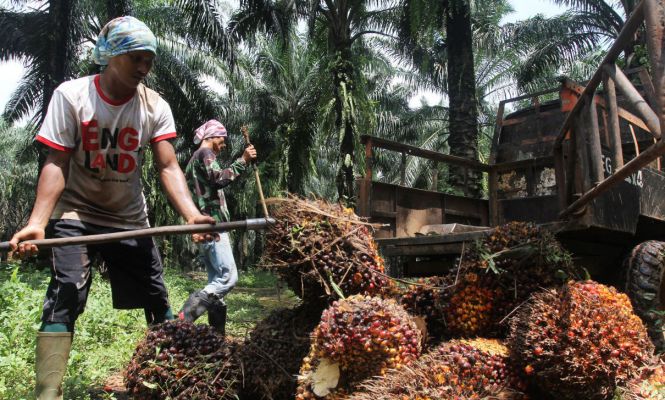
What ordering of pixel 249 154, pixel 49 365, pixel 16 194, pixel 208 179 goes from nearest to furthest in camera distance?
pixel 49 365 < pixel 249 154 < pixel 208 179 < pixel 16 194

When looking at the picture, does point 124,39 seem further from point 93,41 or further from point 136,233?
point 93,41

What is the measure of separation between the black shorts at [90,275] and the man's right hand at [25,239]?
20 cm

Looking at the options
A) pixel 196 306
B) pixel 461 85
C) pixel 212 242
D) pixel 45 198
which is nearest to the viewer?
pixel 45 198

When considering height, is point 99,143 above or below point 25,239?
above

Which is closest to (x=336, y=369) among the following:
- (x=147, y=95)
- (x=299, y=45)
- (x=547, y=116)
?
(x=147, y=95)

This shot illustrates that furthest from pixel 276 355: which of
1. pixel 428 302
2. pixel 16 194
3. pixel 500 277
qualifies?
pixel 16 194

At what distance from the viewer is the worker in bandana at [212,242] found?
486cm

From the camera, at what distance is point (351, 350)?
290cm

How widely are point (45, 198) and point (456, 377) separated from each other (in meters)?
2.33

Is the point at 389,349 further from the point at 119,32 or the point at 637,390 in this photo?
the point at 119,32

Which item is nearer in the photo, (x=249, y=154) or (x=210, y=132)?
(x=249, y=154)

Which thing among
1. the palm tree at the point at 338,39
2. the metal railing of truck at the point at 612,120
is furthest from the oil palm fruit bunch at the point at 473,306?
the palm tree at the point at 338,39

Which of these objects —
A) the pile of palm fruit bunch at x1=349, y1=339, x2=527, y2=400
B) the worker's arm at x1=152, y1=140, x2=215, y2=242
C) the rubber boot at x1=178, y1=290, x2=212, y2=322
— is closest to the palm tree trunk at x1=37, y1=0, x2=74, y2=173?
the rubber boot at x1=178, y1=290, x2=212, y2=322

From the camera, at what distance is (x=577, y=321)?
114 inches
